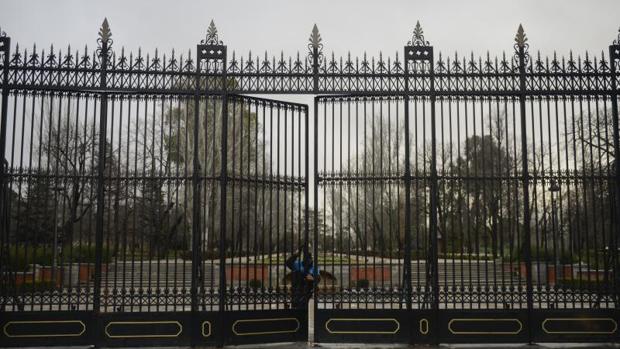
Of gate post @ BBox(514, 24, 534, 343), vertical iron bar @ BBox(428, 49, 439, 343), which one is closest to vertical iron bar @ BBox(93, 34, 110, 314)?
vertical iron bar @ BBox(428, 49, 439, 343)

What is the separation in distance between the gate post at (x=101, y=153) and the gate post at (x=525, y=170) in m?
7.62

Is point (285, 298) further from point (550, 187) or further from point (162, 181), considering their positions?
point (550, 187)

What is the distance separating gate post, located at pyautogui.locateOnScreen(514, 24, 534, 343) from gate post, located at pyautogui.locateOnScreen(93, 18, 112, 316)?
7.62 meters

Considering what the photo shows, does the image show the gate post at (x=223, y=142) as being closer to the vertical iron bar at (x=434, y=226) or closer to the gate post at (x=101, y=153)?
the gate post at (x=101, y=153)

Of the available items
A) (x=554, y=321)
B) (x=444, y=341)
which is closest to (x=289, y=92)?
(x=444, y=341)

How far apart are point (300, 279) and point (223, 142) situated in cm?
300

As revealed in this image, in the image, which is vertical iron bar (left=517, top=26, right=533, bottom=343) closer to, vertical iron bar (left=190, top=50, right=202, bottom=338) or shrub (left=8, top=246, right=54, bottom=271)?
vertical iron bar (left=190, top=50, right=202, bottom=338)

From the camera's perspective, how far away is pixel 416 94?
10.9 meters

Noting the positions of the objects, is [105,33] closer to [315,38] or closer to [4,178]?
[4,178]

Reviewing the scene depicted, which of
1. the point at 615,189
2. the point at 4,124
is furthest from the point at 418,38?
the point at 4,124

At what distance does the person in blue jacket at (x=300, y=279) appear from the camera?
10703 millimetres

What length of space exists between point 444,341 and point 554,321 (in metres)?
2.05

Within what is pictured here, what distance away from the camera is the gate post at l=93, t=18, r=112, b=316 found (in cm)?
1002

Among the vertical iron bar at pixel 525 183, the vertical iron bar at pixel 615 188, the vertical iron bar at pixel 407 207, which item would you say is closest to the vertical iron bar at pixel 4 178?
the vertical iron bar at pixel 407 207
